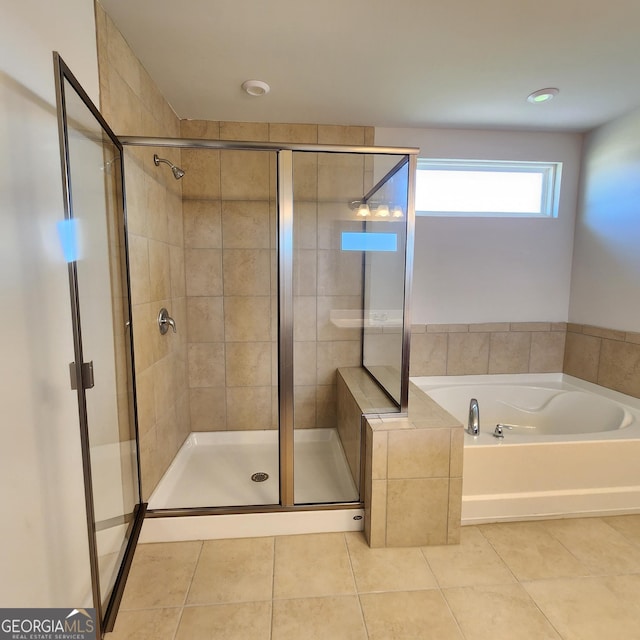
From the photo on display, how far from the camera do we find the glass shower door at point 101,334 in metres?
1.04

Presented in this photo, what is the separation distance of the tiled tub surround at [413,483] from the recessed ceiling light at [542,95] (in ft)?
6.64

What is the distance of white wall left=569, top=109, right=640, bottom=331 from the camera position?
94.6 inches

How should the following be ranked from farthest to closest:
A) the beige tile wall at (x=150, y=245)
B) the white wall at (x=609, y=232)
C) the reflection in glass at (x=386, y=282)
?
the white wall at (x=609, y=232) → the reflection in glass at (x=386, y=282) → the beige tile wall at (x=150, y=245)

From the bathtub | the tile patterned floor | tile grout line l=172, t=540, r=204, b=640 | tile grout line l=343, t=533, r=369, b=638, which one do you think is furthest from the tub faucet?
tile grout line l=172, t=540, r=204, b=640

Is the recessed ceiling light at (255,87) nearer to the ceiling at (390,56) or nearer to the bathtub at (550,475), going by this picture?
the ceiling at (390,56)

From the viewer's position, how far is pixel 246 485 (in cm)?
218

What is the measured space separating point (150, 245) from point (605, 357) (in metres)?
3.18

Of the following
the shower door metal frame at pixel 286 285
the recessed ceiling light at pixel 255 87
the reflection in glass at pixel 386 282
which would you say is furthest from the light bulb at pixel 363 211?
the recessed ceiling light at pixel 255 87

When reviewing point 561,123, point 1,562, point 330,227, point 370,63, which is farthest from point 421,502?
point 561,123

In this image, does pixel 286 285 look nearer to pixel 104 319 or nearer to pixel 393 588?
pixel 104 319

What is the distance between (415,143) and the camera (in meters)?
2.69

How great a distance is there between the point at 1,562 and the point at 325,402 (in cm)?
198

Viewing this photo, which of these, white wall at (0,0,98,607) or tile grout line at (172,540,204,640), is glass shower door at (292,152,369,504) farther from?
white wall at (0,0,98,607)

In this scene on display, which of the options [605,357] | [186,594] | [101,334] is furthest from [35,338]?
[605,357]
